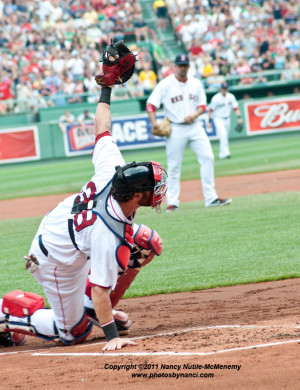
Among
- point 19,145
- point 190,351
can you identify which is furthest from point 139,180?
point 19,145

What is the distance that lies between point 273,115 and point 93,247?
20583 mm

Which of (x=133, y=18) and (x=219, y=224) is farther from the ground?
(x=133, y=18)

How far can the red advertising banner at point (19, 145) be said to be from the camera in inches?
910

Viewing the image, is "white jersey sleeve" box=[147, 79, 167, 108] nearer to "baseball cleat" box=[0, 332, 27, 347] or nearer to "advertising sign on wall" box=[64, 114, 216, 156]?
"baseball cleat" box=[0, 332, 27, 347]

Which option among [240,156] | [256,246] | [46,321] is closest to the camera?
[46,321]

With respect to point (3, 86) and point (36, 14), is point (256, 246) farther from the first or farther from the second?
→ point (36, 14)

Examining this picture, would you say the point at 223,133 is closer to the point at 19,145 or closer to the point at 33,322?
the point at 19,145

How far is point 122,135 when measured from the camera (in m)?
23.6

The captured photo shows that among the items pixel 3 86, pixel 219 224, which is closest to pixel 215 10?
pixel 3 86

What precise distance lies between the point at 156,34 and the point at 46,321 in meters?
25.6

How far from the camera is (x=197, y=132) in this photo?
1126 centimetres

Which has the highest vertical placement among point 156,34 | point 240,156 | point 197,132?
point 156,34

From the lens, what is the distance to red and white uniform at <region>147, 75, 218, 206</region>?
11258 millimetres

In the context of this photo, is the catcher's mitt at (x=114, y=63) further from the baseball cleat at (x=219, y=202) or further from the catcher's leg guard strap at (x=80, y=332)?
the baseball cleat at (x=219, y=202)
